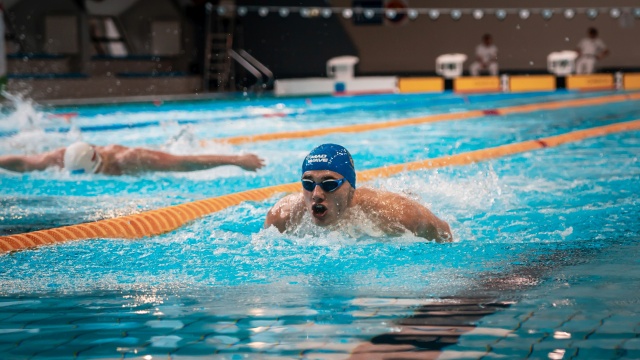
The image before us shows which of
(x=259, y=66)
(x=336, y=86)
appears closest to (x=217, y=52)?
(x=259, y=66)

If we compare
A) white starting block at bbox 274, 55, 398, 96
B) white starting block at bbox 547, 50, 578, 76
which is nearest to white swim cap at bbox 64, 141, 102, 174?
white starting block at bbox 274, 55, 398, 96

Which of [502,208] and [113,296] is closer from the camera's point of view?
[113,296]

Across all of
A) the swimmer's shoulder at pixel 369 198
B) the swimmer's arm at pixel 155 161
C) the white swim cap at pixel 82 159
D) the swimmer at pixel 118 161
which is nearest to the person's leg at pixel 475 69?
the swimmer's arm at pixel 155 161

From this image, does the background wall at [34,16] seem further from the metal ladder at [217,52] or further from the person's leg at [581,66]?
the person's leg at [581,66]

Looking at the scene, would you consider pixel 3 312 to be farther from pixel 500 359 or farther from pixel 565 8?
pixel 565 8

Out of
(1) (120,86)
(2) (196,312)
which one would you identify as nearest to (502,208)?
(2) (196,312)

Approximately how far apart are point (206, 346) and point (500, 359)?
86cm

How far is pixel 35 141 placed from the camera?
959 centimetres

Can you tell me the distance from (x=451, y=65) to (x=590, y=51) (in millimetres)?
2939

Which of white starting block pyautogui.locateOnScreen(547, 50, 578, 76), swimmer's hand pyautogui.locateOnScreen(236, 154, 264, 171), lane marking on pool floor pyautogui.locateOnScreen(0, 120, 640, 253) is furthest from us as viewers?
white starting block pyautogui.locateOnScreen(547, 50, 578, 76)

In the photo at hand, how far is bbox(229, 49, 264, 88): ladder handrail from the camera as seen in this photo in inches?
711

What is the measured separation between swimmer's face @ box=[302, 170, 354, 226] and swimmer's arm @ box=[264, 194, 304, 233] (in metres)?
0.10

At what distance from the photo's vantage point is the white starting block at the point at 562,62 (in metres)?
17.3

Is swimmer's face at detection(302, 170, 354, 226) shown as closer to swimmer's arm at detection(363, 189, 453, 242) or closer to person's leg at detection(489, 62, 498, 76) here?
swimmer's arm at detection(363, 189, 453, 242)
